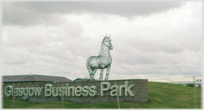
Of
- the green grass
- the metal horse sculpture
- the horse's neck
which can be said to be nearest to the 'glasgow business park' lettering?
the green grass

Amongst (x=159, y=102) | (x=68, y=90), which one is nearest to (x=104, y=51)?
Answer: (x=68, y=90)

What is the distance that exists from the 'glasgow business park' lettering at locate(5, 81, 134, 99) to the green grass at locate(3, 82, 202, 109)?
165 centimetres

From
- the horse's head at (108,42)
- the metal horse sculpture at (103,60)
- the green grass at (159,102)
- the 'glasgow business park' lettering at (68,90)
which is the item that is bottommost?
the green grass at (159,102)

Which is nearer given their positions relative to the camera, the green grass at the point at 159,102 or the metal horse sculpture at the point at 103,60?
the green grass at the point at 159,102

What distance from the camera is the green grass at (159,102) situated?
29.3 m

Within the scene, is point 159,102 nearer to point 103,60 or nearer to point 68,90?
point 103,60

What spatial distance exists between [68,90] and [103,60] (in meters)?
7.07

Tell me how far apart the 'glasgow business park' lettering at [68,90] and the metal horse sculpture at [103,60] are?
7.69 ft

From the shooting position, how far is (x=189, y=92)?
135ft

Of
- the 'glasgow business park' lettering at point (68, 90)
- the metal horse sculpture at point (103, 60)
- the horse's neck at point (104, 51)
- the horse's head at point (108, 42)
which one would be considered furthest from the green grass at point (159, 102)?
the horse's head at point (108, 42)

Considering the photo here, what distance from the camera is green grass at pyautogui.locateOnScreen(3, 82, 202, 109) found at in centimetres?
2927

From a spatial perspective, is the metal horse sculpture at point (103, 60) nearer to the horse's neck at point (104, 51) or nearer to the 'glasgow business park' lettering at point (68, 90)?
the horse's neck at point (104, 51)

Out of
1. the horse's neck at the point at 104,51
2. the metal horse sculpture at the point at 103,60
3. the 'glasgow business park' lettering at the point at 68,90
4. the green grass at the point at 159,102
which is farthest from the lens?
the horse's neck at the point at 104,51

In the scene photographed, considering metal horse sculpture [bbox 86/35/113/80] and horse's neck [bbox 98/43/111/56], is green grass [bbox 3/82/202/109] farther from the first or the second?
horse's neck [bbox 98/43/111/56]
